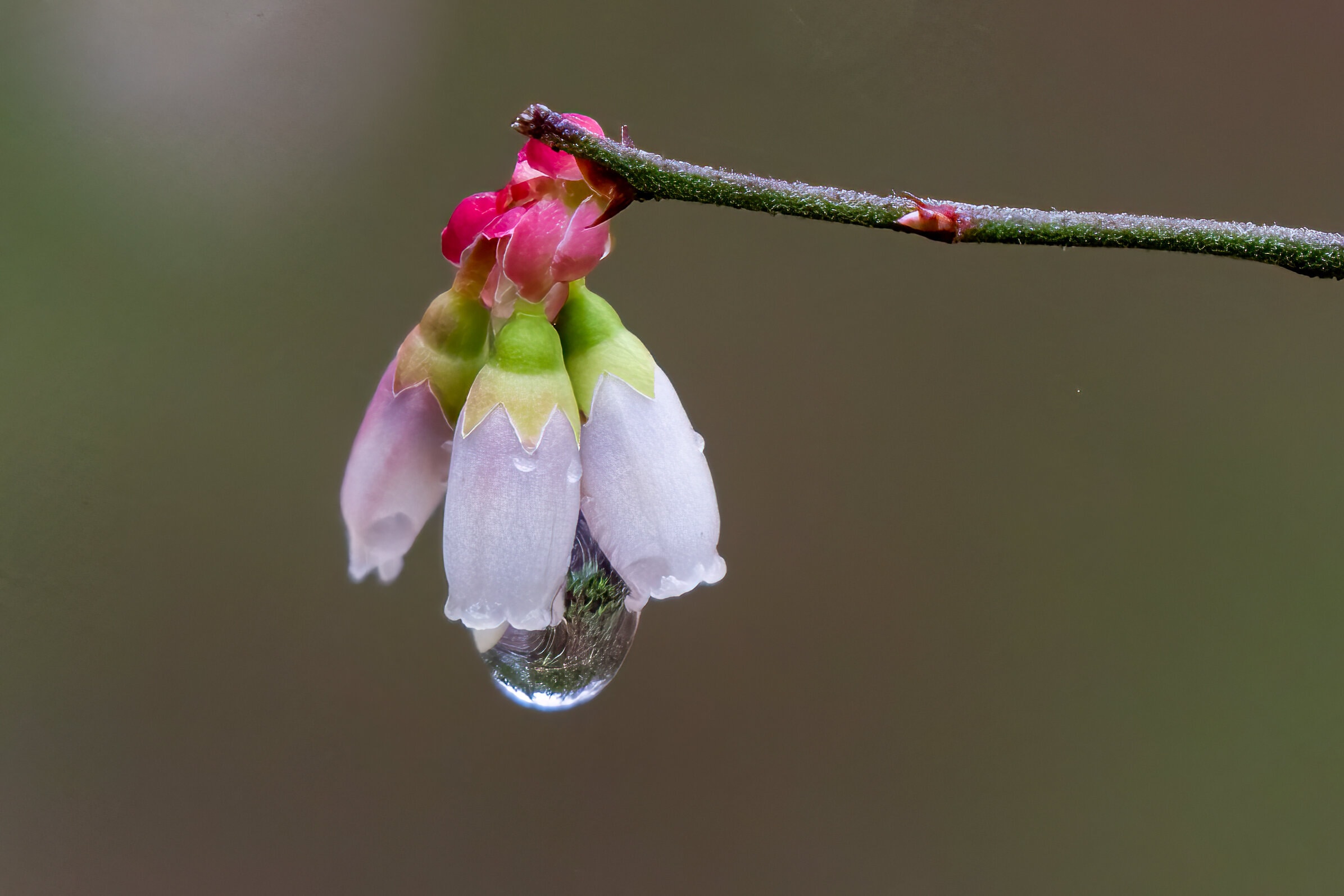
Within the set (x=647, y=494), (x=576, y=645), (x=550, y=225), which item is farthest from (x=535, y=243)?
(x=576, y=645)

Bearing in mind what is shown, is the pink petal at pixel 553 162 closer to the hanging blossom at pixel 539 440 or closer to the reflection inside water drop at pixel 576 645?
the hanging blossom at pixel 539 440

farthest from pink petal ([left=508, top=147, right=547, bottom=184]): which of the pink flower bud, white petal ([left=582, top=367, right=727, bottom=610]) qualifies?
white petal ([left=582, top=367, right=727, bottom=610])

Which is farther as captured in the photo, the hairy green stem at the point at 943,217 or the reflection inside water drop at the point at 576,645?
the reflection inside water drop at the point at 576,645

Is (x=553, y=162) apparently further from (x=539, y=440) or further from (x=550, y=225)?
(x=539, y=440)

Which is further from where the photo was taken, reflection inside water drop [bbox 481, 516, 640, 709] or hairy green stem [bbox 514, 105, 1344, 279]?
reflection inside water drop [bbox 481, 516, 640, 709]

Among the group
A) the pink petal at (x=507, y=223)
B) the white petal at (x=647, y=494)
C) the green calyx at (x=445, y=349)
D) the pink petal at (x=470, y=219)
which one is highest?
the pink petal at (x=470, y=219)

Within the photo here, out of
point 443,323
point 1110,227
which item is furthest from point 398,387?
point 1110,227

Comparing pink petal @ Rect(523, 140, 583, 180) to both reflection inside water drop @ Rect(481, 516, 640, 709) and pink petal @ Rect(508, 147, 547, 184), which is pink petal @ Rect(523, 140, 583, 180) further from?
reflection inside water drop @ Rect(481, 516, 640, 709)

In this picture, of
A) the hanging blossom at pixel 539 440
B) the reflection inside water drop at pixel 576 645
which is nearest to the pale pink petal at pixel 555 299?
the hanging blossom at pixel 539 440
